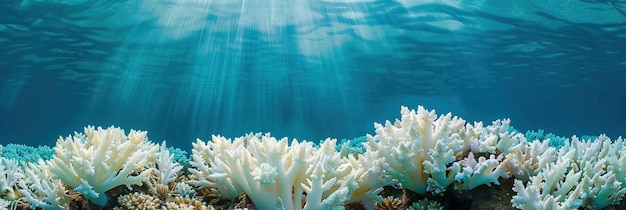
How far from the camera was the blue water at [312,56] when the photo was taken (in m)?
21.3

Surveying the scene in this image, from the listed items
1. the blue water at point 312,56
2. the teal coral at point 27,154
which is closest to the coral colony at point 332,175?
the teal coral at point 27,154

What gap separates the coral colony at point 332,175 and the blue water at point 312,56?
1725cm

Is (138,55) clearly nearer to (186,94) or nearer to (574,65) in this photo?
(186,94)

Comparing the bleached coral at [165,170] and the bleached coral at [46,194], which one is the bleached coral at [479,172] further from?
the bleached coral at [46,194]

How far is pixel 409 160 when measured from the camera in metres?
3.24

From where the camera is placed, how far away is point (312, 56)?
101 feet

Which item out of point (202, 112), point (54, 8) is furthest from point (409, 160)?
point (202, 112)

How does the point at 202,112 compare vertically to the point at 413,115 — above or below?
above

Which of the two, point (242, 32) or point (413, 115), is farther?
point (242, 32)

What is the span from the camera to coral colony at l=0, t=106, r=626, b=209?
2990 mm

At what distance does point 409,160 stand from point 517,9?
2028cm

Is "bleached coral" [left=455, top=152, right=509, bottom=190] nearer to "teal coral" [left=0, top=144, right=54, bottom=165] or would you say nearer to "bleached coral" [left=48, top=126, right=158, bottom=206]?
"bleached coral" [left=48, top=126, right=158, bottom=206]

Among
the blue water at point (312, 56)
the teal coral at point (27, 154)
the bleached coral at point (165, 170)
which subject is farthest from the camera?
the blue water at point (312, 56)

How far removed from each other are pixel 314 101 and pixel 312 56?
24.4m
